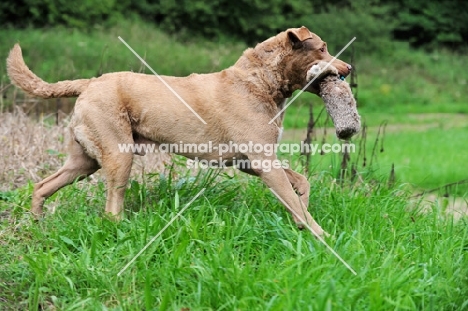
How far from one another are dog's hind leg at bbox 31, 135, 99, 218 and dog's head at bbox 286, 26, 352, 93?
1.79 m

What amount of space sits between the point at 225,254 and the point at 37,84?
2.22m

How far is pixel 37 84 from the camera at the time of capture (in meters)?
5.45

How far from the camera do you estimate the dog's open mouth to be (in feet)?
16.8

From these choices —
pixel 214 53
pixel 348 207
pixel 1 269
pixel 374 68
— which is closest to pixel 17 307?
pixel 1 269

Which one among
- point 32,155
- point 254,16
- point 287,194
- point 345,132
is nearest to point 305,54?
point 345,132

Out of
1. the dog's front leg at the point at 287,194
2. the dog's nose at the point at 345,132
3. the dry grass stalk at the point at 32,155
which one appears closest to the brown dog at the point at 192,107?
the dog's front leg at the point at 287,194

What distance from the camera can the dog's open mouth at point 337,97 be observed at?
→ 512cm

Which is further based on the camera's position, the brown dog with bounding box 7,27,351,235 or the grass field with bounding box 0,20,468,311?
the brown dog with bounding box 7,27,351,235

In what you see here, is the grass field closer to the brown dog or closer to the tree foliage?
the brown dog

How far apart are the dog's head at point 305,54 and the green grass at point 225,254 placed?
1.11 metres

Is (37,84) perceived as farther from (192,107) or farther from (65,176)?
(192,107)

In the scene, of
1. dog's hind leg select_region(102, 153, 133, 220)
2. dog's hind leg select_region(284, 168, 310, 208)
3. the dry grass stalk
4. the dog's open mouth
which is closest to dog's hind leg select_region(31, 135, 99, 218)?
dog's hind leg select_region(102, 153, 133, 220)

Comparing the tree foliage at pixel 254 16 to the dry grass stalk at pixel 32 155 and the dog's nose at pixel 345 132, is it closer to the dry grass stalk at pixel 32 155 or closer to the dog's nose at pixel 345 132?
the dry grass stalk at pixel 32 155

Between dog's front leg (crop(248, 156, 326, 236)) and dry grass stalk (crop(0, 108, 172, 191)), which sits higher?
dog's front leg (crop(248, 156, 326, 236))
